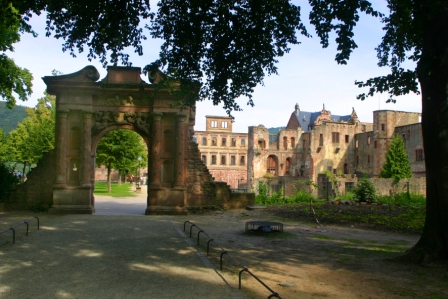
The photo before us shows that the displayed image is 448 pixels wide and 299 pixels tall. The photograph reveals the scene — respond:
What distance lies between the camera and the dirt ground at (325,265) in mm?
7234

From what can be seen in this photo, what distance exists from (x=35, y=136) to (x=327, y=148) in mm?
41426

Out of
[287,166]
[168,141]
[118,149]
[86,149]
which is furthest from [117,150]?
[287,166]

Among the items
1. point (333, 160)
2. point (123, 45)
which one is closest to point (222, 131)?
point (333, 160)

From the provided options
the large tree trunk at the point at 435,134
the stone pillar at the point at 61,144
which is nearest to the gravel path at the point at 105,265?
the large tree trunk at the point at 435,134

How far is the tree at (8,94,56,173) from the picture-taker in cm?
3975

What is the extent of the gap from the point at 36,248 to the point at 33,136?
114 feet

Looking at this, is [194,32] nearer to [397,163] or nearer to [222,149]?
[397,163]

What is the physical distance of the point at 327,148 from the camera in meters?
66.6

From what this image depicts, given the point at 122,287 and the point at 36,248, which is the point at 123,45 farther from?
the point at 122,287

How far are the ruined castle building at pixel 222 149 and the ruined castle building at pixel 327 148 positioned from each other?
338 inches

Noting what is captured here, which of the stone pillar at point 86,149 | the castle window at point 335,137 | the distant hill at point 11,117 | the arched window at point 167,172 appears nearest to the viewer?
the stone pillar at point 86,149

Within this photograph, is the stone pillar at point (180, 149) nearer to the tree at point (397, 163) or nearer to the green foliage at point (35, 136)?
the green foliage at point (35, 136)

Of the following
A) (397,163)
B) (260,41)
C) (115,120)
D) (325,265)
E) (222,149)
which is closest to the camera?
(325,265)

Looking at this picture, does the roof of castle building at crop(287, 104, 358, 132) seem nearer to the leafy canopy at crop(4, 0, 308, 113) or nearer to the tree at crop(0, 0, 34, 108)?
the tree at crop(0, 0, 34, 108)
